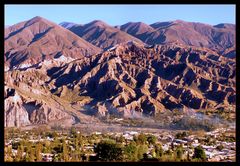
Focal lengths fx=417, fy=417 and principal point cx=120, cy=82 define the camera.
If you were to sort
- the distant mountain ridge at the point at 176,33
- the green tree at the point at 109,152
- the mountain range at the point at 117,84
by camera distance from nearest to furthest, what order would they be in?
the green tree at the point at 109,152
the mountain range at the point at 117,84
the distant mountain ridge at the point at 176,33

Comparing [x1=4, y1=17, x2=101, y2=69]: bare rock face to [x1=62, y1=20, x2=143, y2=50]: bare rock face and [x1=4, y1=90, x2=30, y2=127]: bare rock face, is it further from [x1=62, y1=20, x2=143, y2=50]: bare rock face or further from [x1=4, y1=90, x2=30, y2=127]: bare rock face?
[x1=4, y1=90, x2=30, y2=127]: bare rock face

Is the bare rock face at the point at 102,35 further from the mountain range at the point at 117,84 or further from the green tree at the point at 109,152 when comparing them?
the green tree at the point at 109,152

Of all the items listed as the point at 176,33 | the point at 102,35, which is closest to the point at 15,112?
the point at 102,35

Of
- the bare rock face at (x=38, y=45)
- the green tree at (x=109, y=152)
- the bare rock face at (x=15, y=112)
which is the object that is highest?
the bare rock face at (x=38, y=45)

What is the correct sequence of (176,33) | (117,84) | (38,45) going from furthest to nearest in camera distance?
(176,33), (38,45), (117,84)

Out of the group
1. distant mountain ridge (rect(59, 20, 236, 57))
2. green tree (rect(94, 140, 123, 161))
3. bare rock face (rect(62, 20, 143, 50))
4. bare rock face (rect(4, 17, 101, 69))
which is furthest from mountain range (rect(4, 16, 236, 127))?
distant mountain ridge (rect(59, 20, 236, 57))

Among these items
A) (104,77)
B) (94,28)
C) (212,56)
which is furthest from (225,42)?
(104,77)

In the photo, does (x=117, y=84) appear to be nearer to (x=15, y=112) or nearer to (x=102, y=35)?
(x=15, y=112)

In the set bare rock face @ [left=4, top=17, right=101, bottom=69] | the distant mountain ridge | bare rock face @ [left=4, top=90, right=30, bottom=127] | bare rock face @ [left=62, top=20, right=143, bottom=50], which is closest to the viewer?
bare rock face @ [left=4, top=90, right=30, bottom=127]

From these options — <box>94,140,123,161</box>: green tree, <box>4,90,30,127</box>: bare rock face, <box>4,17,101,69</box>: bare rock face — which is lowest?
<box>4,90,30,127</box>: bare rock face

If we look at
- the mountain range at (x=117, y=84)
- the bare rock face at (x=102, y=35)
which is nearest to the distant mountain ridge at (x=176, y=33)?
the bare rock face at (x=102, y=35)
